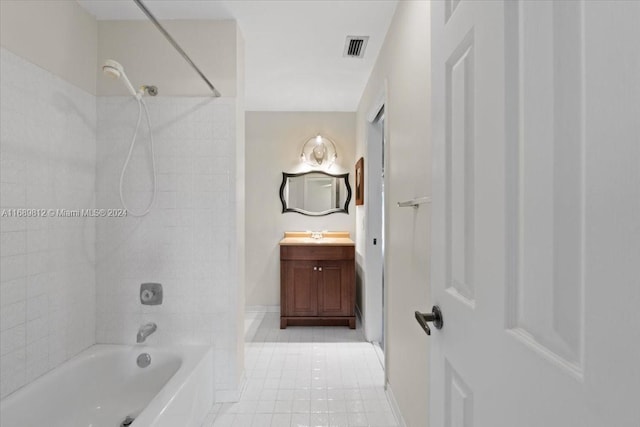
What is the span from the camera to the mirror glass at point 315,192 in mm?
4039

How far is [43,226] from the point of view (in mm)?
1749

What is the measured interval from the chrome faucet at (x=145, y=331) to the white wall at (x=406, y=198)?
1.48m

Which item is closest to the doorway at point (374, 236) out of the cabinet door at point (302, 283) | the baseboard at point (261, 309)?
the cabinet door at point (302, 283)

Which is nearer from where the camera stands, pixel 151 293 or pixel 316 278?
pixel 151 293

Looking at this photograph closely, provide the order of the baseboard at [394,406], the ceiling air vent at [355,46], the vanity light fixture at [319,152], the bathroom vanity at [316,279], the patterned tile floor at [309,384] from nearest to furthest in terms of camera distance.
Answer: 1. the baseboard at [394,406]
2. the patterned tile floor at [309,384]
3. the ceiling air vent at [355,46]
4. the bathroom vanity at [316,279]
5. the vanity light fixture at [319,152]

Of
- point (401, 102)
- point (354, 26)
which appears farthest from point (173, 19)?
point (401, 102)

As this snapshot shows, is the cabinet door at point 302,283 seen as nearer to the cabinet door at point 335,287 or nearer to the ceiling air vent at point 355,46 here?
the cabinet door at point 335,287

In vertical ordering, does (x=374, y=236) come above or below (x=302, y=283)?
above

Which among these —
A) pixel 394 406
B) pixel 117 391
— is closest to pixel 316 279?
pixel 394 406

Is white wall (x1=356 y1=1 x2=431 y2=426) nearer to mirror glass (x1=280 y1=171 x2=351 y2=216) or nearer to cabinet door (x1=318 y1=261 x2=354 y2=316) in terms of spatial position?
cabinet door (x1=318 y1=261 x2=354 y2=316)

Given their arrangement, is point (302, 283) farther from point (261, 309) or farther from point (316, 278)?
point (261, 309)

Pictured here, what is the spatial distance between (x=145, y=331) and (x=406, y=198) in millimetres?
1712

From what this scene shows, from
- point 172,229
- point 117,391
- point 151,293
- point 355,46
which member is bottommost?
point 117,391

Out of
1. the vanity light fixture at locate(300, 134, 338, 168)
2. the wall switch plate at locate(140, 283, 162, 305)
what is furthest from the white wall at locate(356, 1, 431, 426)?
the vanity light fixture at locate(300, 134, 338, 168)
